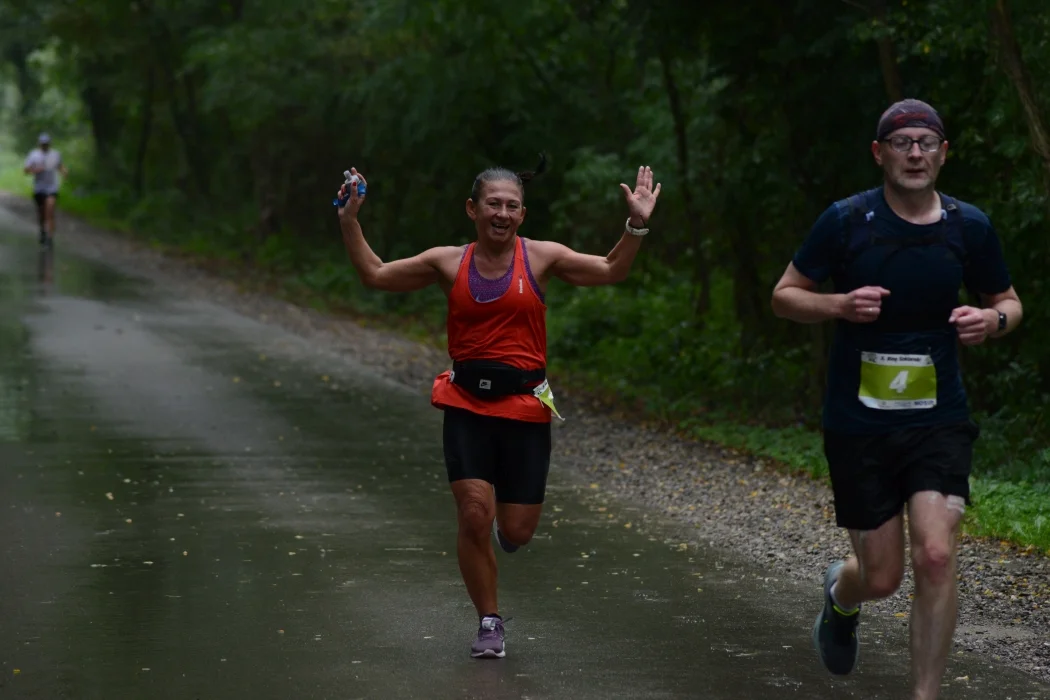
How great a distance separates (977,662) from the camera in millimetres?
6805

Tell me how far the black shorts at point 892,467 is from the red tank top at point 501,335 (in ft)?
4.42

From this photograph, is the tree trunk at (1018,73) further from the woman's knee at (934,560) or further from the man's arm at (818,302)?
the woman's knee at (934,560)

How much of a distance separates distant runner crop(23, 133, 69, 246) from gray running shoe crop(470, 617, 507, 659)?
2468 centimetres

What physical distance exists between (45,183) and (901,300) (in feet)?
88.3

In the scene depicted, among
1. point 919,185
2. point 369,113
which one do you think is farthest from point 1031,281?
point 369,113

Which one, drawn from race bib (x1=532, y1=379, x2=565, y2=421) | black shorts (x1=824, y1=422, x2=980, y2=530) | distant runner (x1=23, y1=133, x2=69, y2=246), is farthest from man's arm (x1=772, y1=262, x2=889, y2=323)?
distant runner (x1=23, y1=133, x2=69, y2=246)

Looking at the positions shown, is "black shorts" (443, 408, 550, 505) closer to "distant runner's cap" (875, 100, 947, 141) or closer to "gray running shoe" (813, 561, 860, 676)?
"gray running shoe" (813, 561, 860, 676)

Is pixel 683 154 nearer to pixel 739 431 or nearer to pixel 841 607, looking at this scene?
pixel 739 431

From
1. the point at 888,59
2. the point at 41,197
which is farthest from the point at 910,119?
the point at 41,197

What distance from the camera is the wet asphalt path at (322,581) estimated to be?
6.49 meters

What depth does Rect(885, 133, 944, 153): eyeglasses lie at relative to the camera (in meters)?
5.82

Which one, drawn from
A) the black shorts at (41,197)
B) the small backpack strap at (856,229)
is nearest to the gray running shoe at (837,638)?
the small backpack strap at (856,229)

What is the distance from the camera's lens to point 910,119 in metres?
5.85

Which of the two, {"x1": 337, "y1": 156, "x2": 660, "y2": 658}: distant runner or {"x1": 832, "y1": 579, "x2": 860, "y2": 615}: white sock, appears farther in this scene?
{"x1": 337, "y1": 156, "x2": 660, "y2": 658}: distant runner
